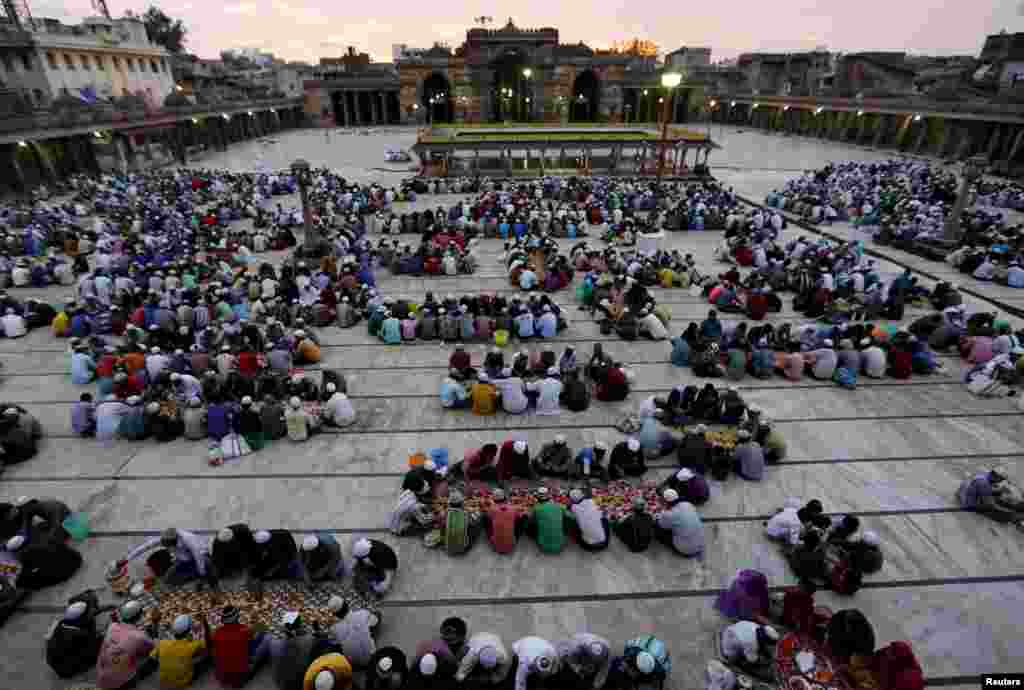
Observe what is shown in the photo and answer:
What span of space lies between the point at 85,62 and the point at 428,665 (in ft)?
151

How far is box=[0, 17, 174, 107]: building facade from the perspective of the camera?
30.4m

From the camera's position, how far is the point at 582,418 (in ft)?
27.0

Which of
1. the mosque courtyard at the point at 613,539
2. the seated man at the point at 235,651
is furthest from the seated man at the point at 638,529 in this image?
the seated man at the point at 235,651

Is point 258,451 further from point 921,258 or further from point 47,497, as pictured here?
point 921,258

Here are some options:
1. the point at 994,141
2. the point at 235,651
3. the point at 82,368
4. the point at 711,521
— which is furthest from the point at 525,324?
the point at 994,141

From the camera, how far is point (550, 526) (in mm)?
5828

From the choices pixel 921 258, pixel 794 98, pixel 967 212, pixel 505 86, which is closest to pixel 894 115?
pixel 794 98

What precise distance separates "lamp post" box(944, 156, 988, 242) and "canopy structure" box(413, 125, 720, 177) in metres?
10.2

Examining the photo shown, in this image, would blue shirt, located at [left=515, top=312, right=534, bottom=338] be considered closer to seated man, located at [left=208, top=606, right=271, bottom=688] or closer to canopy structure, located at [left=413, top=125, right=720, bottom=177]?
seated man, located at [left=208, top=606, right=271, bottom=688]

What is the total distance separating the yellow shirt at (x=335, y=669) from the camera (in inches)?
166

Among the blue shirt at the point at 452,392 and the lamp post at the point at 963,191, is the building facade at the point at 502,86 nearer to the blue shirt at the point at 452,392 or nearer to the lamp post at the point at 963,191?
the lamp post at the point at 963,191

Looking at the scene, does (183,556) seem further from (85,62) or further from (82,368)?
(85,62)

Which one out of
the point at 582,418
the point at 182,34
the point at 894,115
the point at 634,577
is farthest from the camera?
the point at 182,34

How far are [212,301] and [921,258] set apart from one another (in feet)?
61.5
